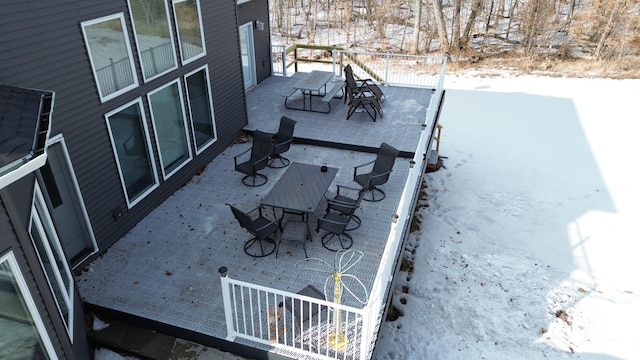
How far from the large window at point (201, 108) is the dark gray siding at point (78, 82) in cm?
28

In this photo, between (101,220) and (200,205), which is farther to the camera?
(200,205)

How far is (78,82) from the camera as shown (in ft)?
17.4

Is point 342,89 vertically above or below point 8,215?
below

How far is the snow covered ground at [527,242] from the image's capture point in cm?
644

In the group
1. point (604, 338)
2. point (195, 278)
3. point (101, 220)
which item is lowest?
point (604, 338)

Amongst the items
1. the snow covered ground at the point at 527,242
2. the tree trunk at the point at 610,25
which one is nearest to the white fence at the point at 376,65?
the snow covered ground at the point at 527,242

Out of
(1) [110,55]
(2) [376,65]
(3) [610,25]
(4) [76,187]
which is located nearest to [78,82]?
(1) [110,55]

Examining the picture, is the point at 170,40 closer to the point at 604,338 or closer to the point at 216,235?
the point at 216,235

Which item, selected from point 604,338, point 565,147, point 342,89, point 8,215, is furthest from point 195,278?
point 565,147

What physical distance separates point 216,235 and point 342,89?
19.2 ft

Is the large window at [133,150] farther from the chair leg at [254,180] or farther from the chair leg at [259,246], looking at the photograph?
the chair leg at [259,246]

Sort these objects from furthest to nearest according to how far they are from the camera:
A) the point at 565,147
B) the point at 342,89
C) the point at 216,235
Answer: the point at 565,147 < the point at 342,89 < the point at 216,235

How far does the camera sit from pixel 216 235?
645 cm

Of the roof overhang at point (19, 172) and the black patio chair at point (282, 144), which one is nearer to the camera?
the roof overhang at point (19, 172)
